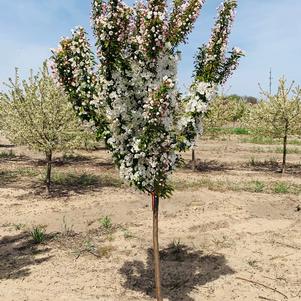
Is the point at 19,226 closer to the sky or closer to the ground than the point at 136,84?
closer to the ground

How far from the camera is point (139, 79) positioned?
612cm

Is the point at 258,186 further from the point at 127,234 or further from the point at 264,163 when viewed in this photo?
the point at 264,163

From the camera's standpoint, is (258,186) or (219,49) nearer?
(219,49)

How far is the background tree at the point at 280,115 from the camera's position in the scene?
68.2ft

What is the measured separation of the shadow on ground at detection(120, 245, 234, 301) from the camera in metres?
8.62

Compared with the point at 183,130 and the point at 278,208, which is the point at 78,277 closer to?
the point at 183,130

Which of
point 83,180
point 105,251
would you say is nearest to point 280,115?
point 83,180

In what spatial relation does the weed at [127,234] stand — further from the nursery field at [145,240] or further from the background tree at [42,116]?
the background tree at [42,116]

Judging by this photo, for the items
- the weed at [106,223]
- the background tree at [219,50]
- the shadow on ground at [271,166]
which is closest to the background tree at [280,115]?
the shadow on ground at [271,166]

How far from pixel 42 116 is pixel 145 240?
6.39m

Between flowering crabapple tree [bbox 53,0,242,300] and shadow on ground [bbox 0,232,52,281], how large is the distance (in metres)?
4.60

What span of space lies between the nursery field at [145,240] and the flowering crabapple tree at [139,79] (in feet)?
11.4

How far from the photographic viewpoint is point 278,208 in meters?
14.2

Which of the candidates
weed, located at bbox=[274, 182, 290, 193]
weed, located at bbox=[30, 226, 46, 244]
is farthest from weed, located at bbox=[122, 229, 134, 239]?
weed, located at bbox=[274, 182, 290, 193]
